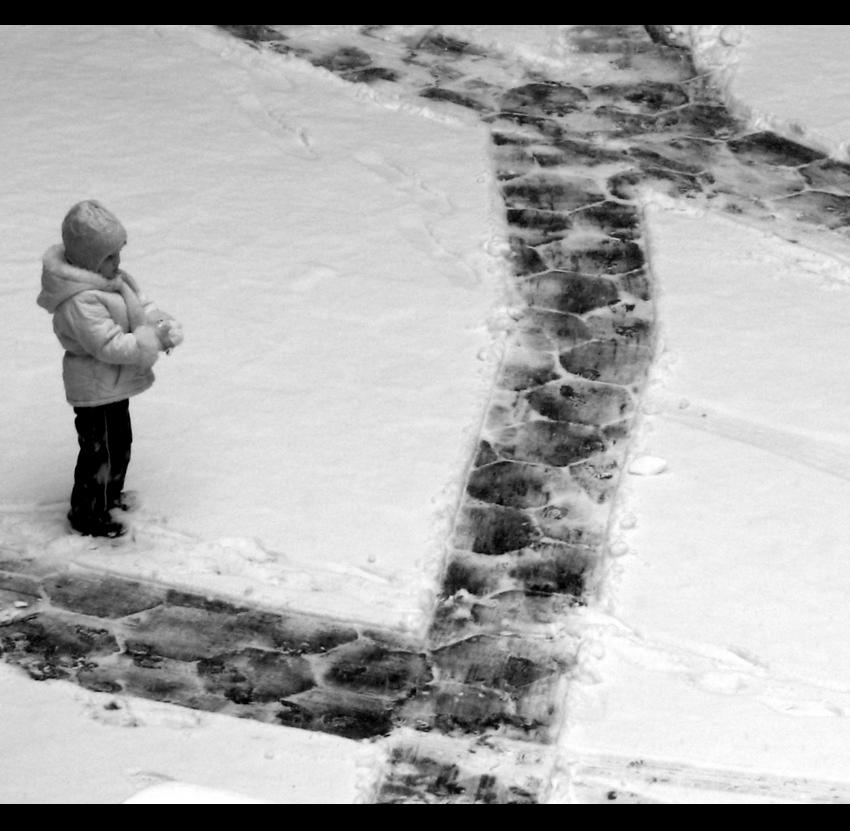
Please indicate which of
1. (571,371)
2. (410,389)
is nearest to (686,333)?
(571,371)

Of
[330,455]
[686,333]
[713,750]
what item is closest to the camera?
[713,750]

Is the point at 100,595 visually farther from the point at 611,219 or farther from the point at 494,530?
the point at 611,219

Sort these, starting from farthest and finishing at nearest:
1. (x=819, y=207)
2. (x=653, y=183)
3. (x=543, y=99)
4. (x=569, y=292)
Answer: (x=543, y=99), (x=653, y=183), (x=819, y=207), (x=569, y=292)

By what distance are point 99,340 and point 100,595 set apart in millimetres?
985

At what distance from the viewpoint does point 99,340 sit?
18.8 feet

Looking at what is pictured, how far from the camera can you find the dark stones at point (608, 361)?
7496 millimetres

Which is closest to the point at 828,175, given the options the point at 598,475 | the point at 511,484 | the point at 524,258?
the point at 524,258

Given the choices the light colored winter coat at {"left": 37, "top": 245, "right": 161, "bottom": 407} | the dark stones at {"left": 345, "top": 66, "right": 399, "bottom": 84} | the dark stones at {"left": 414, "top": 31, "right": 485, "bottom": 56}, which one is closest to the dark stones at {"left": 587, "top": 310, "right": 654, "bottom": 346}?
the light colored winter coat at {"left": 37, "top": 245, "right": 161, "bottom": 407}

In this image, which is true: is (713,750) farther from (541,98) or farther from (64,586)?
(541,98)

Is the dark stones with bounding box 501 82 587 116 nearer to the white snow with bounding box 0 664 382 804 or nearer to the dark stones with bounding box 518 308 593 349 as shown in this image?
the dark stones with bounding box 518 308 593 349

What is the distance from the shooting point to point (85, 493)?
6.25 m

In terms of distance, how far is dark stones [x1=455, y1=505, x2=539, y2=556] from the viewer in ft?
21.1

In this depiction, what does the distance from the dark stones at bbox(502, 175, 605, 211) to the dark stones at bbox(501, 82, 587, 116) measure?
100cm

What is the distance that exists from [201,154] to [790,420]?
3847 millimetres
